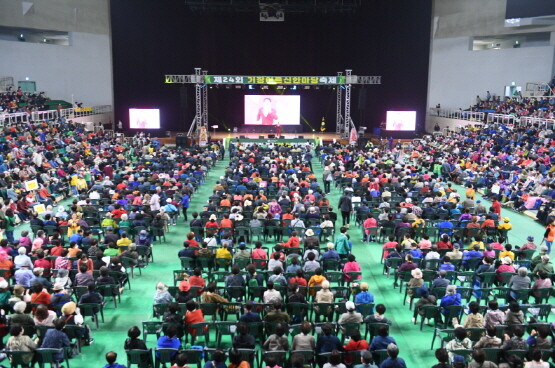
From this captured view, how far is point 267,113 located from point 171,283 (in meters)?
30.9

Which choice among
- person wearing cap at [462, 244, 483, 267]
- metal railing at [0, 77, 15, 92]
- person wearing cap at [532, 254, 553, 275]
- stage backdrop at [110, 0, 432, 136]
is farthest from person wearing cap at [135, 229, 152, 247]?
stage backdrop at [110, 0, 432, 136]

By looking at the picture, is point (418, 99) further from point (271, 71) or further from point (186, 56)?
point (186, 56)

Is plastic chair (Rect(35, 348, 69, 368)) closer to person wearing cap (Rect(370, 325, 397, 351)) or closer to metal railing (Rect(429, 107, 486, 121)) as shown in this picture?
person wearing cap (Rect(370, 325, 397, 351))

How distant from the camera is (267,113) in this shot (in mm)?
42938

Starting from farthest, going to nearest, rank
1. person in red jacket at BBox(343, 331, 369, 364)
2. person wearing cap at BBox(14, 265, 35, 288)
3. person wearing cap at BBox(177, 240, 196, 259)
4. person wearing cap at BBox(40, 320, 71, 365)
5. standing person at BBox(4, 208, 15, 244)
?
standing person at BBox(4, 208, 15, 244) < person wearing cap at BBox(177, 240, 196, 259) < person wearing cap at BBox(14, 265, 35, 288) < person wearing cap at BBox(40, 320, 71, 365) < person in red jacket at BBox(343, 331, 369, 364)

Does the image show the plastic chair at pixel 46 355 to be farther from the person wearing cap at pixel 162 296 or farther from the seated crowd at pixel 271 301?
the person wearing cap at pixel 162 296

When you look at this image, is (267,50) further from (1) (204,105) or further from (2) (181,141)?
(2) (181,141)

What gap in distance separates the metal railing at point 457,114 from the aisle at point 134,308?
27734 millimetres

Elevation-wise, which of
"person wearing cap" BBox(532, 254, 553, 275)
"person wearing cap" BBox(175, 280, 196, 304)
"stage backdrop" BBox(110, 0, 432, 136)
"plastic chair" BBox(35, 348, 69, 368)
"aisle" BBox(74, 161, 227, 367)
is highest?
"stage backdrop" BBox(110, 0, 432, 136)

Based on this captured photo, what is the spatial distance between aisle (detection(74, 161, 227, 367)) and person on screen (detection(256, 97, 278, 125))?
85.2ft

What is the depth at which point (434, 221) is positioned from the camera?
16484 millimetres

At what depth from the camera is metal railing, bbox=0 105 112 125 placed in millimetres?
30597

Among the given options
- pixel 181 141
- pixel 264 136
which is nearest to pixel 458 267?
pixel 181 141

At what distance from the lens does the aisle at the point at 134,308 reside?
9531 millimetres
